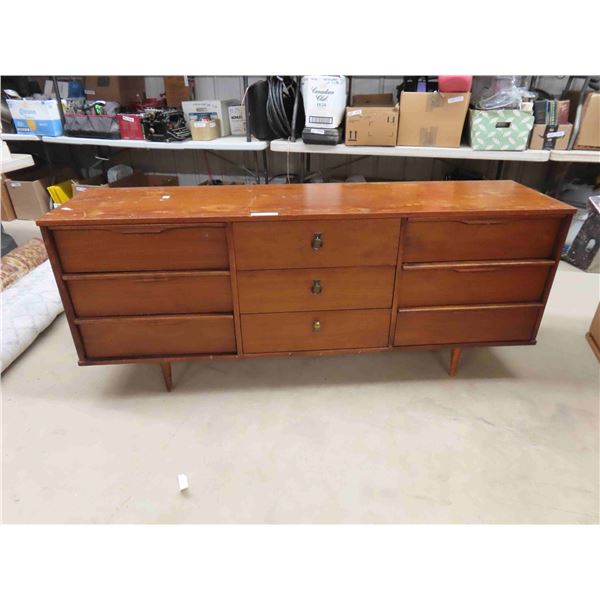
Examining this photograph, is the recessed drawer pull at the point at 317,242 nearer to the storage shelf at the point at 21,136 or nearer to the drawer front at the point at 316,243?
the drawer front at the point at 316,243

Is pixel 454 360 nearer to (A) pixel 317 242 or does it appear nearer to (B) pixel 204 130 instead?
(A) pixel 317 242

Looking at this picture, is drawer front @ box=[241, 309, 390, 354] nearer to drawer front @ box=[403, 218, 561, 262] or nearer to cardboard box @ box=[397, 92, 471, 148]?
drawer front @ box=[403, 218, 561, 262]

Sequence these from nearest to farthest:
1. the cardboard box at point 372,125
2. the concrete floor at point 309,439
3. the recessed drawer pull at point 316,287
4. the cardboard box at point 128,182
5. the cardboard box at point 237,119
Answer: the concrete floor at point 309,439 < the recessed drawer pull at point 316,287 < the cardboard box at point 372,125 < the cardboard box at point 237,119 < the cardboard box at point 128,182

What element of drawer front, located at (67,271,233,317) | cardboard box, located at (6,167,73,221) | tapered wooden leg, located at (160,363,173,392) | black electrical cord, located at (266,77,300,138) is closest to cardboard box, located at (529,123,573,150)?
black electrical cord, located at (266,77,300,138)

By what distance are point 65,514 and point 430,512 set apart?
1112mm

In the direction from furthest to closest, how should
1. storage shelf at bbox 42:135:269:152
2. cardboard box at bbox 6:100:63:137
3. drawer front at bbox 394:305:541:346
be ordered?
1. cardboard box at bbox 6:100:63:137
2. storage shelf at bbox 42:135:269:152
3. drawer front at bbox 394:305:541:346

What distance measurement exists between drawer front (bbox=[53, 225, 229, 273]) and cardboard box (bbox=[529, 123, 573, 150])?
7.10ft

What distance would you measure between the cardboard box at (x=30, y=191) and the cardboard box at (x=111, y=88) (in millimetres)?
871

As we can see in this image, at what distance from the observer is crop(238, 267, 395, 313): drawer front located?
1.45 m

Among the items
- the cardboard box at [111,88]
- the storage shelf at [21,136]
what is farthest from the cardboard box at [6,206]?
the cardboard box at [111,88]

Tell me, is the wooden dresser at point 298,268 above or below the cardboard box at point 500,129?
below

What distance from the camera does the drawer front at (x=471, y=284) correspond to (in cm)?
149

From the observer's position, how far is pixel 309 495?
1.29 meters

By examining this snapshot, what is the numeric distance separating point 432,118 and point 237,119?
1348 millimetres
